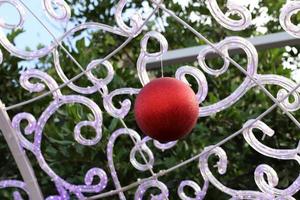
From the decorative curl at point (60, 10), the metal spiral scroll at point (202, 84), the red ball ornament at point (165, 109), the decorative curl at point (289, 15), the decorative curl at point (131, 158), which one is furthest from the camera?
the decorative curl at point (131, 158)

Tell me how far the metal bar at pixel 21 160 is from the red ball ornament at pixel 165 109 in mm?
511

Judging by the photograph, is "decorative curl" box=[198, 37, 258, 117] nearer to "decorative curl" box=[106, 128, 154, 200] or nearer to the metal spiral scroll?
the metal spiral scroll

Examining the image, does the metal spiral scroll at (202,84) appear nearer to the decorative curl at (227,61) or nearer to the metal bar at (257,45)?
the decorative curl at (227,61)

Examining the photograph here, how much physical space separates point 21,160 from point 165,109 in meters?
0.61

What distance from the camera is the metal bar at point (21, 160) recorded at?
2303mm

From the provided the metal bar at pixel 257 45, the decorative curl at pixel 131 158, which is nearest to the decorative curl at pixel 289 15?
the metal bar at pixel 257 45

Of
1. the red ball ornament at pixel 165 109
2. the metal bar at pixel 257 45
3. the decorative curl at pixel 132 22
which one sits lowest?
the red ball ornament at pixel 165 109

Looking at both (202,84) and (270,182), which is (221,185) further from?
(202,84)

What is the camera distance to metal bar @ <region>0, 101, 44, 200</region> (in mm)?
2303

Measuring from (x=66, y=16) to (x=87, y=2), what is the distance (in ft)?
4.78

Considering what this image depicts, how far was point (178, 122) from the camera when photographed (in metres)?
1.91

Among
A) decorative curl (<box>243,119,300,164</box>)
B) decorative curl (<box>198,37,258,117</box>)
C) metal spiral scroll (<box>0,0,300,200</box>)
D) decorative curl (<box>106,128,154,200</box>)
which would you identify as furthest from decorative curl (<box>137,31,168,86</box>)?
decorative curl (<box>243,119,300,164</box>)

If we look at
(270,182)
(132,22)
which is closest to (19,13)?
(132,22)

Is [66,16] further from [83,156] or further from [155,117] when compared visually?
[83,156]
